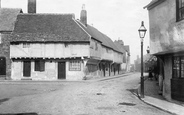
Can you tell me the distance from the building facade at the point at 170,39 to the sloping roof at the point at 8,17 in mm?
22684

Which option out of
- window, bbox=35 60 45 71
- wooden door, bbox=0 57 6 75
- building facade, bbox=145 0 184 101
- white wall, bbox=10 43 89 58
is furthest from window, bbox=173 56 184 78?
wooden door, bbox=0 57 6 75

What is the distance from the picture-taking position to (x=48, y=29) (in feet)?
98.6

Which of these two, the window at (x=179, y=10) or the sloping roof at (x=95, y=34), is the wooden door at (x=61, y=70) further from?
the window at (x=179, y=10)

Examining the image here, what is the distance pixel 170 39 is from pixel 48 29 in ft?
70.6

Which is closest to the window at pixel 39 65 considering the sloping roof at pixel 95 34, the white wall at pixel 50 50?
the white wall at pixel 50 50

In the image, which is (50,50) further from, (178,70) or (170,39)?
(178,70)

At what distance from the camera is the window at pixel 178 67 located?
10760 mm

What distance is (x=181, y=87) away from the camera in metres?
10.5

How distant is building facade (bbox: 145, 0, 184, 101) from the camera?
10625 millimetres

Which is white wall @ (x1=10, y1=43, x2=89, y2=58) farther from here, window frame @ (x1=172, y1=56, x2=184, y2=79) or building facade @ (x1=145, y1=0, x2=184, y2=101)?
window frame @ (x1=172, y1=56, x2=184, y2=79)

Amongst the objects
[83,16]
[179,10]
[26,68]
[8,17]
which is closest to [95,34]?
[83,16]

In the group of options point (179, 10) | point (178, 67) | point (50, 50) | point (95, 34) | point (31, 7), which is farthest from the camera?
point (95, 34)

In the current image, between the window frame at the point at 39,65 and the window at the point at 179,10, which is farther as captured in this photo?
the window frame at the point at 39,65

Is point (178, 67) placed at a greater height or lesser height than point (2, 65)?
greater
